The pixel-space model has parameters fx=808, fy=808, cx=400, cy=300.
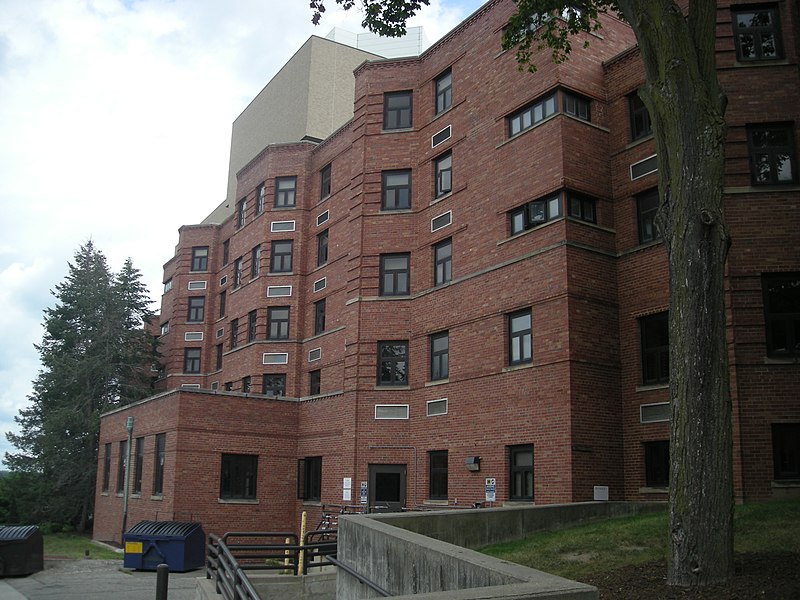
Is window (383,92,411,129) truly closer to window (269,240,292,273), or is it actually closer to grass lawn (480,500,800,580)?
window (269,240,292,273)

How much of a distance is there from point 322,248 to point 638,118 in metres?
15.5

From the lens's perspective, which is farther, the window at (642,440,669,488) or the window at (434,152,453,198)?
the window at (434,152,453,198)

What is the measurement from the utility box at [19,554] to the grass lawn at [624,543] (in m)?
14.1

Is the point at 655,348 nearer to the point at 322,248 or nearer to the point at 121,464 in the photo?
the point at 322,248

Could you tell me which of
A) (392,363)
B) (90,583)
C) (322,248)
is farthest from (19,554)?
(322,248)

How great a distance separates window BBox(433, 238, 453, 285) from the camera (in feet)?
83.8

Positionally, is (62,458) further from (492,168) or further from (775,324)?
(775,324)

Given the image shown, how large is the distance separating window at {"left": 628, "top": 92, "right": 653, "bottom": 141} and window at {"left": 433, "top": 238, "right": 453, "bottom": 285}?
6.53 m

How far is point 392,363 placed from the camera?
2706cm

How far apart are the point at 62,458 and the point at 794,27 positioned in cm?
4057

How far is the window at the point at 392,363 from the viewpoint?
2692cm

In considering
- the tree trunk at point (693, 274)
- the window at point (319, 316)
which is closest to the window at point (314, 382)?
the window at point (319, 316)

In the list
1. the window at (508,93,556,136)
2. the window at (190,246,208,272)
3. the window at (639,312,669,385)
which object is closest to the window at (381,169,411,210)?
the window at (508,93,556,136)

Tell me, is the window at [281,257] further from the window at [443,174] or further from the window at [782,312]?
the window at [782,312]
